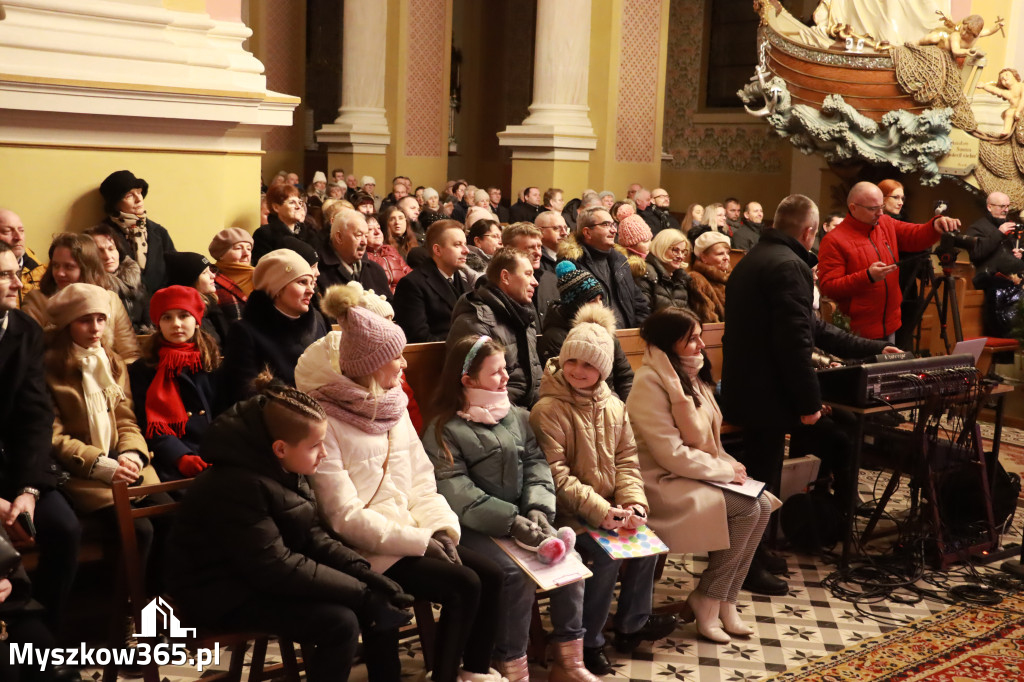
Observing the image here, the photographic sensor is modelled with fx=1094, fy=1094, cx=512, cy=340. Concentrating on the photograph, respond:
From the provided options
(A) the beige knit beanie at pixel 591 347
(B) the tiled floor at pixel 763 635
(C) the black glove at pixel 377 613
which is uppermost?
(A) the beige knit beanie at pixel 591 347

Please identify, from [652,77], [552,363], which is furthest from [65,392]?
[652,77]

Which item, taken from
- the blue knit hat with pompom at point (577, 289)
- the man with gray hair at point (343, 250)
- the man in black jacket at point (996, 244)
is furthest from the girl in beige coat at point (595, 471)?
the man in black jacket at point (996, 244)

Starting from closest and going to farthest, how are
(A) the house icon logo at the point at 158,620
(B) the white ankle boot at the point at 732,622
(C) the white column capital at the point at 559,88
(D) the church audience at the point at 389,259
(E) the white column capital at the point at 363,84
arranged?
(A) the house icon logo at the point at 158,620 < (B) the white ankle boot at the point at 732,622 < (D) the church audience at the point at 389,259 < (C) the white column capital at the point at 559,88 < (E) the white column capital at the point at 363,84

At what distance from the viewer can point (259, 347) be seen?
4.12 metres

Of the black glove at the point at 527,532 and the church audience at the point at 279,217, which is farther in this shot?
the church audience at the point at 279,217

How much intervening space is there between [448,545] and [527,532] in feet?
1.00

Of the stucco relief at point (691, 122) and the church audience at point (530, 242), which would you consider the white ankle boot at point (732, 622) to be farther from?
the stucco relief at point (691, 122)

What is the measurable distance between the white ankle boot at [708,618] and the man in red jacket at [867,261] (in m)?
2.31

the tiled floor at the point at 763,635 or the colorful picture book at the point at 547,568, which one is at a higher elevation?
the colorful picture book at the point at 547,568

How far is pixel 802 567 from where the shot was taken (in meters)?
5.27

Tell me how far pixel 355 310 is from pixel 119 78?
2614 mm

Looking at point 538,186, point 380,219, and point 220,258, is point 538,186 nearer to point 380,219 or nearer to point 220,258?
point 380,219

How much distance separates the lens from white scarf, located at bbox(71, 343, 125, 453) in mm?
3711

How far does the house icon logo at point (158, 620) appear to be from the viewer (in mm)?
3230
